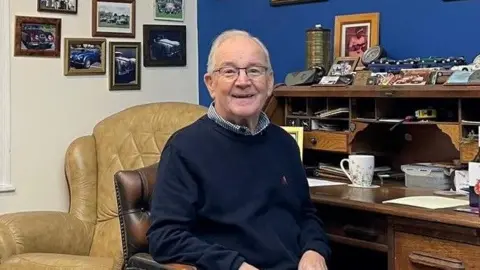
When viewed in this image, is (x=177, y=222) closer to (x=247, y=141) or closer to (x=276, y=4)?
(x=247, y=141)

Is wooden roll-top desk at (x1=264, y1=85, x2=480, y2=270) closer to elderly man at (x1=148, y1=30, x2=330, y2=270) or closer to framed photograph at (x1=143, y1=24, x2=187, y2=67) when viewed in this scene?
elderly man at (x1=148, y1=30, x2=330, y2=270)

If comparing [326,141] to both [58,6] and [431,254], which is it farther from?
[58,6]

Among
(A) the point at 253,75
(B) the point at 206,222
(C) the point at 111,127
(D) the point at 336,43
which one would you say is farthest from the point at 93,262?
(D) the point at 336,43

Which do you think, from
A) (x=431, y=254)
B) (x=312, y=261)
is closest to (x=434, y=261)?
(x=431, y=254)

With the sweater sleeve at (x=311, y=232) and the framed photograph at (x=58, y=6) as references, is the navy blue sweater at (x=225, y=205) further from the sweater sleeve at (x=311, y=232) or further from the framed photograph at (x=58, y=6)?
the framed photograph at (x=58, y=6)

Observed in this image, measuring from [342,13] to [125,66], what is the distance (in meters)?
1.16

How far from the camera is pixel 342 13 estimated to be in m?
3.24

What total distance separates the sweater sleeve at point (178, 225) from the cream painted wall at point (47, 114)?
4.85ft

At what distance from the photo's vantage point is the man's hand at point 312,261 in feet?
7.24

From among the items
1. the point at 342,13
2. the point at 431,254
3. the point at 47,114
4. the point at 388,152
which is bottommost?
the point at 431,254

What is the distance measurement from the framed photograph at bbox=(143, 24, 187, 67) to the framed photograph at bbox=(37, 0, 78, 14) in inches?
15.8

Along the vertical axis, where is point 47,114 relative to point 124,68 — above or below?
below

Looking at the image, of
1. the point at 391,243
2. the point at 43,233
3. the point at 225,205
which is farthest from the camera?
the point at 43,233

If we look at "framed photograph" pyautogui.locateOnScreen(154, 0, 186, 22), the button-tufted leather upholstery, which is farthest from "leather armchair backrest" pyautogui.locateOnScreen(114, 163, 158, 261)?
"framed photograph" pyautogui.locateOnScreen(154, 0, 186, 22)
